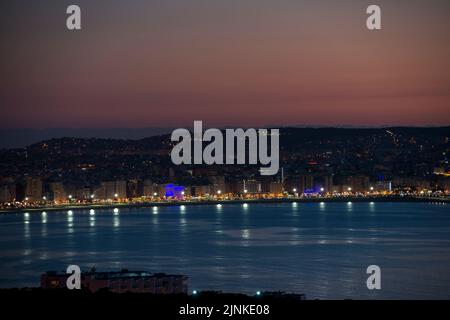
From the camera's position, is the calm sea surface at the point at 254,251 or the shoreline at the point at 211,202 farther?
the shoreline at the point at 211,202

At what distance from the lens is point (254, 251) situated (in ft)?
76.0

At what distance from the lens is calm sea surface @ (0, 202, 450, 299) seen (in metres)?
16.6

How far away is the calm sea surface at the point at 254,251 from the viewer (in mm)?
16594

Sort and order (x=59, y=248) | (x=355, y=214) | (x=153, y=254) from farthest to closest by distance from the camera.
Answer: (x=355, y=214) < (x=59, y=248) < (x=153, y=254)

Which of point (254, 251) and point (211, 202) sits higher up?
point (254, 251)

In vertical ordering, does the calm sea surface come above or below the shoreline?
above

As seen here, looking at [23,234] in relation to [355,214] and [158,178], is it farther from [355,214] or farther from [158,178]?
[158,178]

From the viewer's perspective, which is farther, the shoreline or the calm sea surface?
the shoreline

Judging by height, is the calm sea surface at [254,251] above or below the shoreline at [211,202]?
above

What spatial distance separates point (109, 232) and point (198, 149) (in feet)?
88.1

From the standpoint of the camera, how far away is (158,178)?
60.9 m

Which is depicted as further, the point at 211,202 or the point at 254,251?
the point at 211,202
